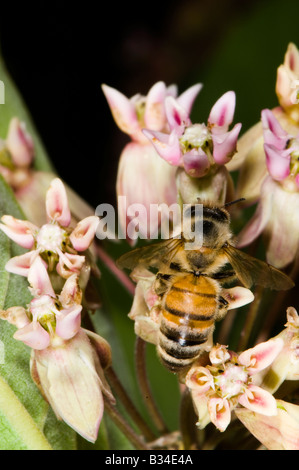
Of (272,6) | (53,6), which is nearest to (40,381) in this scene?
(272,6)

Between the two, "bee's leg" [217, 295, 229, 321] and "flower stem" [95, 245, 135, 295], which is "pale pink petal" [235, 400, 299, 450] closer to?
"bee's leg" [217, 295, 229, 321]

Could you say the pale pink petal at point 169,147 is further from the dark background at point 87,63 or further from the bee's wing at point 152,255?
the dark background at point 87,63

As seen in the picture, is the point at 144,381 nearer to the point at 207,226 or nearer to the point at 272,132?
the point at 207,226

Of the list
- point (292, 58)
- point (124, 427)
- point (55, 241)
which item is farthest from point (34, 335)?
point (292, 58)

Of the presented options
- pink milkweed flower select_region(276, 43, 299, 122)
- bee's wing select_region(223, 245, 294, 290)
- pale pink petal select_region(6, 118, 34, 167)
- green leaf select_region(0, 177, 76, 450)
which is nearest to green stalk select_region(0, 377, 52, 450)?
green leaf select_region(0, 177, 76, 450)

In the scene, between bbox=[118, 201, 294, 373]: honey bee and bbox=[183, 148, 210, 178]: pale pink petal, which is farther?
bbox=[183, 148, 210, 178]: pale pink petal
